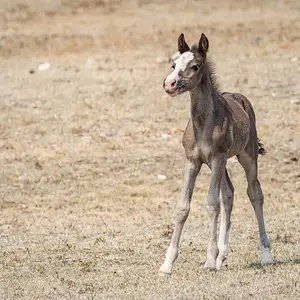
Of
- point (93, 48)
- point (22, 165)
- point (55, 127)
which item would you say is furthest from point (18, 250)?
point (93, 48)

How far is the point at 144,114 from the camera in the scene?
20109mm

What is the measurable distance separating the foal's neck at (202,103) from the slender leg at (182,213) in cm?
43

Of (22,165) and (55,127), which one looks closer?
(22,165)

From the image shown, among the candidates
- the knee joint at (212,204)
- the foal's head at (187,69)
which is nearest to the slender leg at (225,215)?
the knee joint at (212,204)

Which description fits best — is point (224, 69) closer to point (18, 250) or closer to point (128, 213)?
point (128, 213)

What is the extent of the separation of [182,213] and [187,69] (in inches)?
54.5

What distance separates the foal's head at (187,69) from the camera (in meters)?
10.4

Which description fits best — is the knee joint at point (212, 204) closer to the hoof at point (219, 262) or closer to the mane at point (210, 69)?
the hoof at point (219, 262)

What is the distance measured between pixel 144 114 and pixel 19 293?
10.3 metres

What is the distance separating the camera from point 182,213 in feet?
34.9

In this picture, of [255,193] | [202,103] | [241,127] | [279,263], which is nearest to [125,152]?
[255,193]

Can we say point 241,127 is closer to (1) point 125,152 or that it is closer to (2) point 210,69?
(2) point 210,69

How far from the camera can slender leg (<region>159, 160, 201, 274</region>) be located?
10547 millimetres

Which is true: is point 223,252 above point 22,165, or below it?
above
